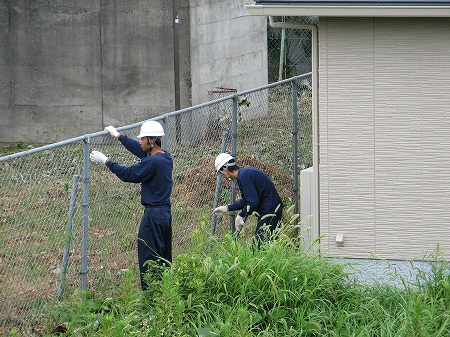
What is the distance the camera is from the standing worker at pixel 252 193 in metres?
9.61

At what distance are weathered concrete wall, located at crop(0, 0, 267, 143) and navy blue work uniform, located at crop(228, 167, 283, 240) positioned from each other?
→ 6.44 metres

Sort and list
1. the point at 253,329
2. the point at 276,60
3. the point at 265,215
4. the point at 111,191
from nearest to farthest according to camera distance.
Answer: the point at 253,329, the point at 265,215, the point at 111,191, the point at 276,60

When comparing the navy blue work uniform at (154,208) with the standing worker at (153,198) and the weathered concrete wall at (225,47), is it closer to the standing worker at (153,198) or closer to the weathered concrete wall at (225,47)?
the standing worker at (153,198)

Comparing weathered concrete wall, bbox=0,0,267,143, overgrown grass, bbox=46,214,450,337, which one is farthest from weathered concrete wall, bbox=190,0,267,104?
overgrown grass, bbox=46,214,450,337

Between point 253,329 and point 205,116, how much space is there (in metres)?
8.74

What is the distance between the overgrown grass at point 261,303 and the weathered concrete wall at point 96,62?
825 centimetres

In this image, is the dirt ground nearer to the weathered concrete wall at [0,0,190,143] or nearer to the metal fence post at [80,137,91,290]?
the metal fence post at [80,137,91,290]

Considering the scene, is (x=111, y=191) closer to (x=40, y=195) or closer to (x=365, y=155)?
(x=40, y=195)

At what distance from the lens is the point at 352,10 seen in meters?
9.17

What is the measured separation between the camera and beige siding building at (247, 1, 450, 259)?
376 inches

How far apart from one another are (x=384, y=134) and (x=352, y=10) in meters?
1.36

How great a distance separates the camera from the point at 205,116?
52.4 feet

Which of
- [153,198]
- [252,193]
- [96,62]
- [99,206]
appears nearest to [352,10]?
[252,193]

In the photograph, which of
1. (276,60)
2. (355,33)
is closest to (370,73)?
(355,33)
